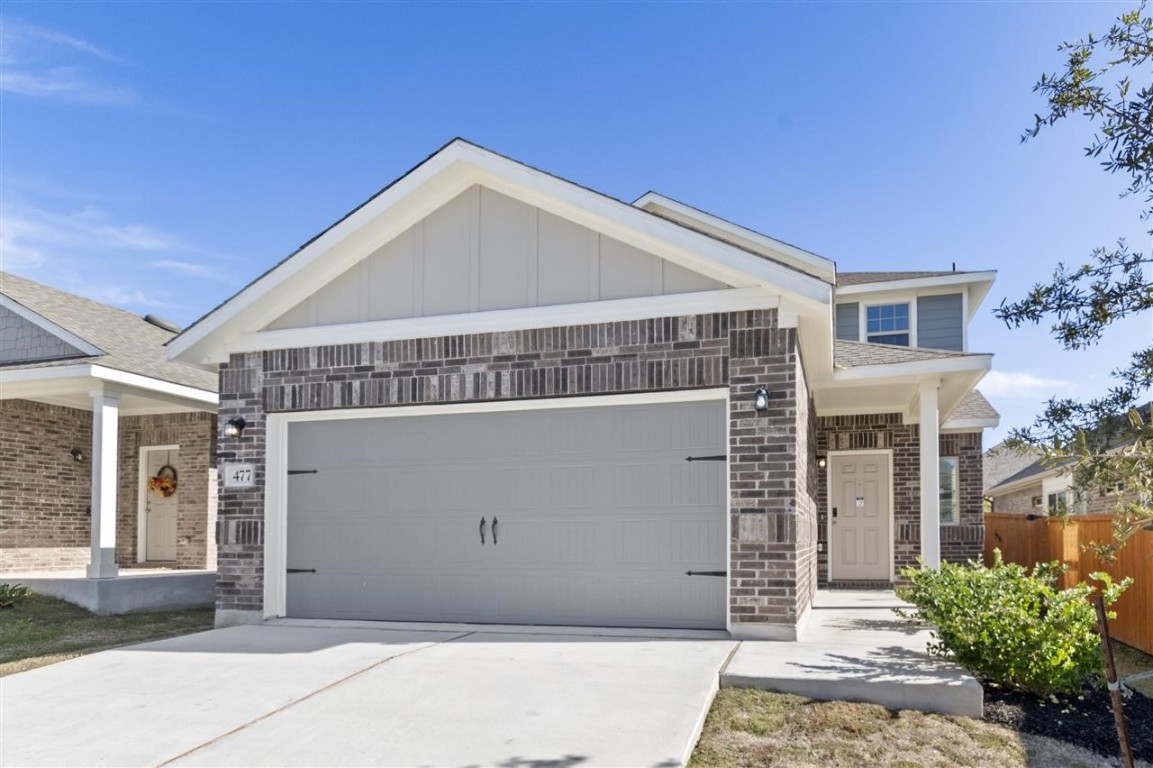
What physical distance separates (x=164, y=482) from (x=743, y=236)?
33.8 ft

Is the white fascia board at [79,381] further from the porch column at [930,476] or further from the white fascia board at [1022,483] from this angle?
the white fascia board at [1022,483]

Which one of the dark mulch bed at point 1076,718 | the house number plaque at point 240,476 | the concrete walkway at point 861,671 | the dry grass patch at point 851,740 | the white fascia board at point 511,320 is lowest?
the dark mulch bed at point 1076,718

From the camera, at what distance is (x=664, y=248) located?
763cm

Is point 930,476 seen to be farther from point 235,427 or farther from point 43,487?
point 43,487

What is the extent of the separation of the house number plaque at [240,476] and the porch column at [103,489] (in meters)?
3.29

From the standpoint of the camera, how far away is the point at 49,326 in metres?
11.8

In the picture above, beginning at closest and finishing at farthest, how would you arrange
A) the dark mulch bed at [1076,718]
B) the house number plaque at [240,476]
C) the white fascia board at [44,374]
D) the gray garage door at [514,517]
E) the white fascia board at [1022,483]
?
the dark mulch bed at [1076,718], the gray garage door at [514,517], the house number plaque at [240,476], the white fascia board at [44,374], the white fascia board at [1022,483]

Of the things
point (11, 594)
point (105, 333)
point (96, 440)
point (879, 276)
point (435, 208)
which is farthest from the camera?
point (879, 276)

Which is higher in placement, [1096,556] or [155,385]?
[155,385]

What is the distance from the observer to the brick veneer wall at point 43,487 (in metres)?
12.9

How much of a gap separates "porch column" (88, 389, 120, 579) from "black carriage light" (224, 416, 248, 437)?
131 inches

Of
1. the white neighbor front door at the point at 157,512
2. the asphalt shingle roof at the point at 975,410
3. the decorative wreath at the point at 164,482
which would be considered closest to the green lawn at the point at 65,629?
the decorative wreath at the point at 164,482

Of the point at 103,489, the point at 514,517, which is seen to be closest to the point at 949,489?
the point at 514,517

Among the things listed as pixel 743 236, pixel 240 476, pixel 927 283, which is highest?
pixel 743 236
